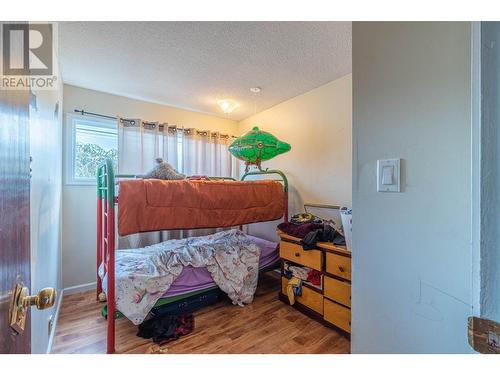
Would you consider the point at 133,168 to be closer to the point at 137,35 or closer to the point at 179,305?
the point at 137,35

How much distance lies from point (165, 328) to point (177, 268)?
0.44m

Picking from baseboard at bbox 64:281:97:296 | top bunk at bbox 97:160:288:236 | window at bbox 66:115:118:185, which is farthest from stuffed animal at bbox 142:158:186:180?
baseboard at bbox 64:281:97:296

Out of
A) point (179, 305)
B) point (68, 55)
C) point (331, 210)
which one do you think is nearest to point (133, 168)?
point (68, 55)

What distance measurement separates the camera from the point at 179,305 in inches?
74.8

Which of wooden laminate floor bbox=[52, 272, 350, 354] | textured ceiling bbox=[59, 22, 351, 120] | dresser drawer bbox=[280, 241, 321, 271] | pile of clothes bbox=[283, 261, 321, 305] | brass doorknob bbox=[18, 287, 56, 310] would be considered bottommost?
wooden laminate floor bbox=[52, 272, 350, 354]

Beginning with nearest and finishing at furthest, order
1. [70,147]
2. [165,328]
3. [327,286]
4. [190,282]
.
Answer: [165,328] < [327,286] < [190,282] < [70,147]

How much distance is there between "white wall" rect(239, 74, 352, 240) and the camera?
2.22 metres

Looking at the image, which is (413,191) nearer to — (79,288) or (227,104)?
(227,104)

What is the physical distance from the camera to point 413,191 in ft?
2.53

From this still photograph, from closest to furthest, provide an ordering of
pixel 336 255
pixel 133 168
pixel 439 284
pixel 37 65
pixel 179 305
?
pixel 439 284, pixel 37 65, pixel 336 255, pixel 179 305, pixel 133 168

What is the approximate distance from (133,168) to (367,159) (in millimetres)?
2520

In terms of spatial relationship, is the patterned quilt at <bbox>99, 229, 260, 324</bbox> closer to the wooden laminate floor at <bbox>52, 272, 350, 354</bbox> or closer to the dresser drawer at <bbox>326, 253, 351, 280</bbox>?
the wooden laminate floor at <bbox>52, 272, 350, 354</bbox>

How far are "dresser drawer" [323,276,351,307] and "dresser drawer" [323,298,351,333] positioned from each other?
0.16ft

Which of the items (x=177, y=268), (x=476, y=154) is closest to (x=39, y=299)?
(x=476, y=154)
